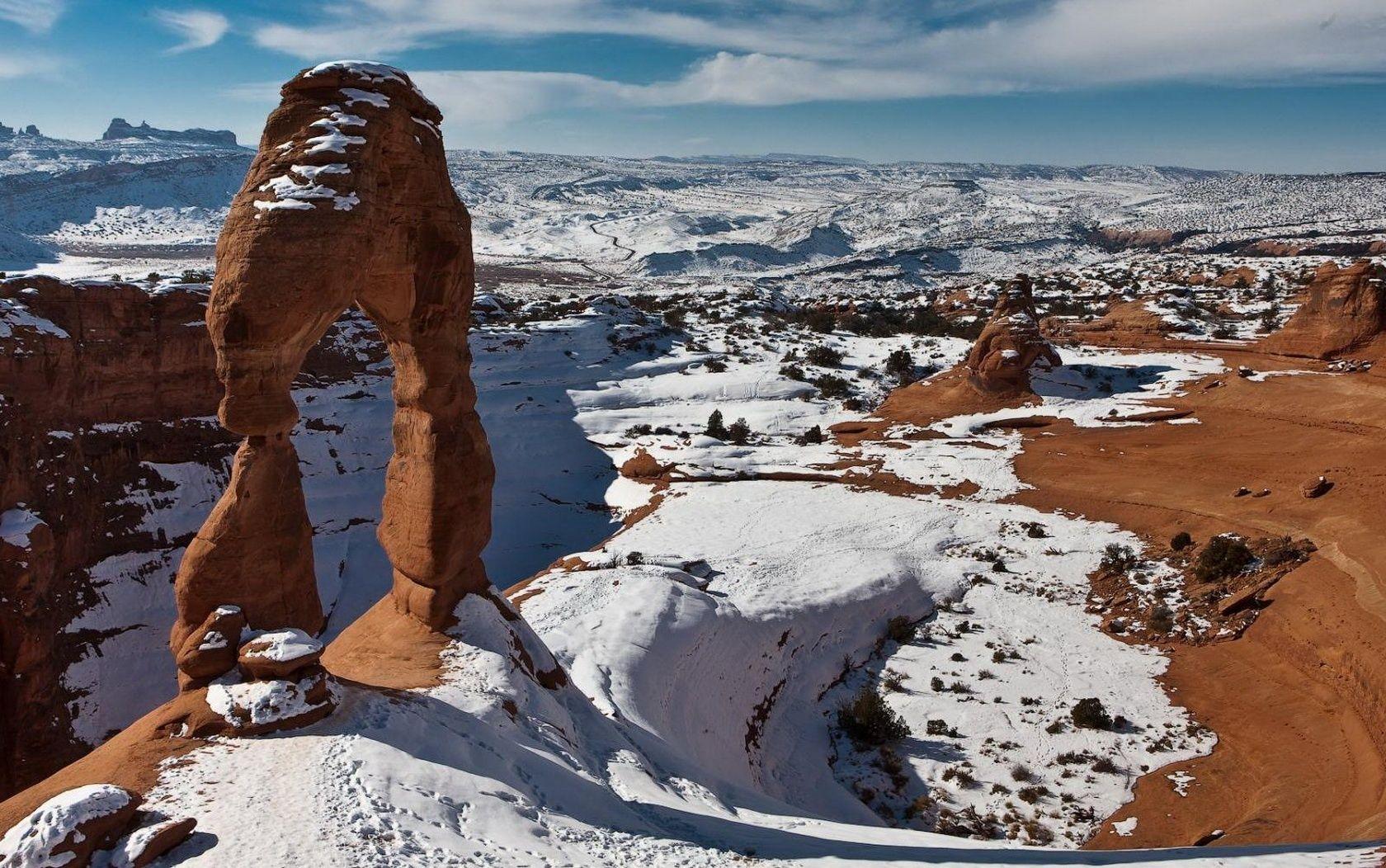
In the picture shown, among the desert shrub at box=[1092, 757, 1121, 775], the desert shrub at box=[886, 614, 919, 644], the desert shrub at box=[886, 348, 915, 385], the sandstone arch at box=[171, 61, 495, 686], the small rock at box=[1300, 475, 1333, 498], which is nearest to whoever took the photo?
the sandstone arch at box=[171, 61, 495, 686]

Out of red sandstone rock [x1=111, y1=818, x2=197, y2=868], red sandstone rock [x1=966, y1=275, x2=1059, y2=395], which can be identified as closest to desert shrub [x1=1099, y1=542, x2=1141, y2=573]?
red sandstone rock [x1=966, y1=275, x2=1059, y2=395]

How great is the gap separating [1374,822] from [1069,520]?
564 inches

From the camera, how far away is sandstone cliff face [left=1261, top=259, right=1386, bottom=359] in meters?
34.1

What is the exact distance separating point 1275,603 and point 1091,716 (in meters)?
6.00

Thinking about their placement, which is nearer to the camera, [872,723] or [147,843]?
[147,843]

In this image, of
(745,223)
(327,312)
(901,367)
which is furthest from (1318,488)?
(745,223)

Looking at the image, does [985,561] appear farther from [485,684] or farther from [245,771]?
[245,771]

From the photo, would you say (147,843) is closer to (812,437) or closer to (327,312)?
(327,312)

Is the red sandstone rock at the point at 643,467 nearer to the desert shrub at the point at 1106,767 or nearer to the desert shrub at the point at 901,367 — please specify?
the desert shrub at the point at 901,367

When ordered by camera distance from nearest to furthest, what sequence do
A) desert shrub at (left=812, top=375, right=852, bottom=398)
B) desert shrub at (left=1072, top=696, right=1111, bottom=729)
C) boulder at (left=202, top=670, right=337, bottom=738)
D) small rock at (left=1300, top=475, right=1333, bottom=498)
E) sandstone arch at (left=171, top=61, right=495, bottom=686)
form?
1. boulder at (left=202, top=670, right=337, bottom=738)
2. sandstone arch at (left=171, top=61, right=495, bottom=686)
3. desert shrub at (left=1072, top=696, right=1111, bottom=729)
4. small rock at (left=1300, top=475, right=1333, bottom=498)
5. desert shrub at (left=812, top=375, right=852, bottom=398)

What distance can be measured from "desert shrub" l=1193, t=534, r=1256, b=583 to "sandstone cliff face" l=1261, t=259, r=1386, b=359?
2330cm

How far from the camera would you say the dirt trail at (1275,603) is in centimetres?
1142

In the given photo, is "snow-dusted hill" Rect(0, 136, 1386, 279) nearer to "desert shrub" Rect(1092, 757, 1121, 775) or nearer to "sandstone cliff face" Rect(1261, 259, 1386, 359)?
"sandstone cliff face" Rect(1261, 259, 1386, 359)

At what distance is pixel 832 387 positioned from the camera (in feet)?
126
